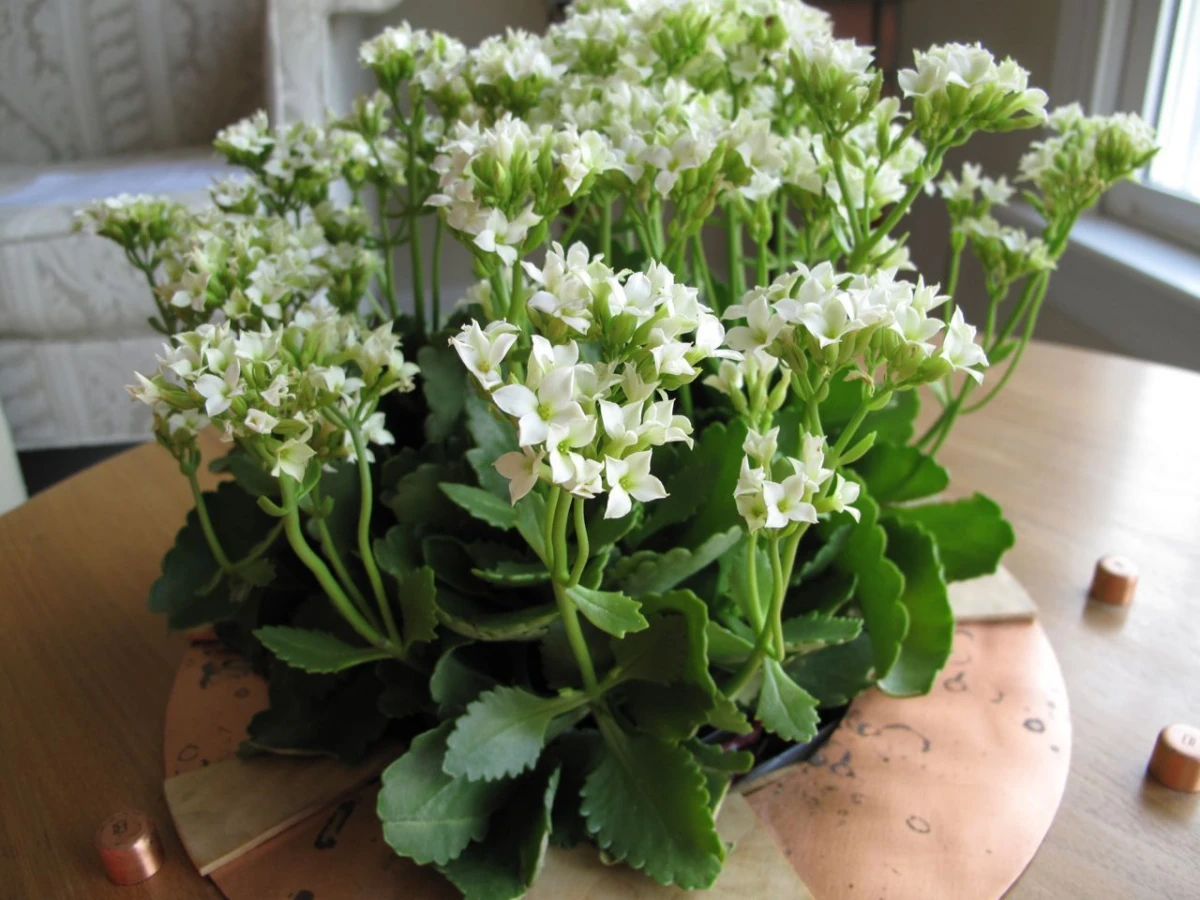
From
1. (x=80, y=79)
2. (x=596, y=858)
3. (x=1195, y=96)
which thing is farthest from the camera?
(x=80, y=79)

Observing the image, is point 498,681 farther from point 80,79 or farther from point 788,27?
point 80,79

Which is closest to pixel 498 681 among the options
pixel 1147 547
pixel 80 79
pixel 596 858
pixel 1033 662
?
pixel 596 858

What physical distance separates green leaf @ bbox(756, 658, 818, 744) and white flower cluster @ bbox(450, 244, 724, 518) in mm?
152

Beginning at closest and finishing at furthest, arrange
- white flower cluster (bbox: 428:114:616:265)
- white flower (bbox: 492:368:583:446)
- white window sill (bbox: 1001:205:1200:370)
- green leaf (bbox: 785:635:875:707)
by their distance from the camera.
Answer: white flower (bbox: 492:368:583:446) → white flower cluster (bbox: 428:114:616:265) → green leaf (bbox: 785:635:875:707) → white window sill (bbox: 1001:205:1200:370)

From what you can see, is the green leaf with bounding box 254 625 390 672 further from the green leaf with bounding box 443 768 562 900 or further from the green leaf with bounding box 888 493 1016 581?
the green leaf with bounding box 888 493 1016 581

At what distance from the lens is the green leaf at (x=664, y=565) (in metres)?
0.45

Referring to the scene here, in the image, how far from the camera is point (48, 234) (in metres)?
1.63

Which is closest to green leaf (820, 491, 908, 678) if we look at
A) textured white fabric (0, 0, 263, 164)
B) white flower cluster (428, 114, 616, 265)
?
white flower cluster (428, 114, 616, 265)

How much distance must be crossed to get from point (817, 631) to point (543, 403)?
0.22 meters

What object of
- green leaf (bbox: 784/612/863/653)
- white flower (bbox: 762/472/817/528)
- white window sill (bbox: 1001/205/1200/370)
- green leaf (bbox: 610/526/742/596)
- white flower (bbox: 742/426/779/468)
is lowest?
white window sill (bbox: 1001/205/1200/370)

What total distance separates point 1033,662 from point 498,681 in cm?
32

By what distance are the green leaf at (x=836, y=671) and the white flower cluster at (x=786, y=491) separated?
0.56 feet

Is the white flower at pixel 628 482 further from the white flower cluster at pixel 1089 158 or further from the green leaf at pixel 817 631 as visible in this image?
the white flower cluster at pixel 1089 158

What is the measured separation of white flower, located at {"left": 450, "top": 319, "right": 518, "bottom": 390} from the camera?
314 mm
